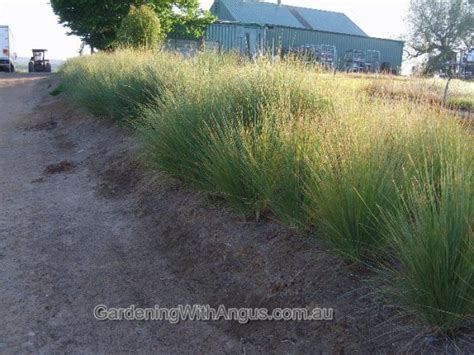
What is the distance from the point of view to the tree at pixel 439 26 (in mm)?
48781

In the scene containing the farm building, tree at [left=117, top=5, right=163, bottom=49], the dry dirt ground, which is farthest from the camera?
the farm building

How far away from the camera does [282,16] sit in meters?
43.2

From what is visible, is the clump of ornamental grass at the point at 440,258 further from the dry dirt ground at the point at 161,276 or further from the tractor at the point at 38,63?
the tractor at the point at 38,63

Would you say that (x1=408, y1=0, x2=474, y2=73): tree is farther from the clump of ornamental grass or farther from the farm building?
the clump of ornamental grass

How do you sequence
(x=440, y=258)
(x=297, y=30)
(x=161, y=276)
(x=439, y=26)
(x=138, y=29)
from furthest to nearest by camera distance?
(x=439, y=26) → (x=297, y=30) → (x=138, y=29) → (x=161, y=276) → (x=440, y=258)

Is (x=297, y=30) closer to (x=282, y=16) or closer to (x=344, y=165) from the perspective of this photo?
(x=282, y=16)

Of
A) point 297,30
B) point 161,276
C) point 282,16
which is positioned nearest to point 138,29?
point 161,276

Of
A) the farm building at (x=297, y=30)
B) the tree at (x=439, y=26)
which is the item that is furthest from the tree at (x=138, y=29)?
the tree at (x=439, y=26)

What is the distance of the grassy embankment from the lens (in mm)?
2693

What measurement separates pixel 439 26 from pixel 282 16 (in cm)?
1732

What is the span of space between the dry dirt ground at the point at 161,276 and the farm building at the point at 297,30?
91.5 feet

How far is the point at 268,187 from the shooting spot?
4055mm

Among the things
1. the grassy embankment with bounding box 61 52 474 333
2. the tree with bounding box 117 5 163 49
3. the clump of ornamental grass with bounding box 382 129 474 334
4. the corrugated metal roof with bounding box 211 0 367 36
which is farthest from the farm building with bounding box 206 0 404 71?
the clump of ornamental grass with bounding box 382 129 474 334

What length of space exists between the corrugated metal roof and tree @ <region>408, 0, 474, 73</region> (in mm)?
6076
